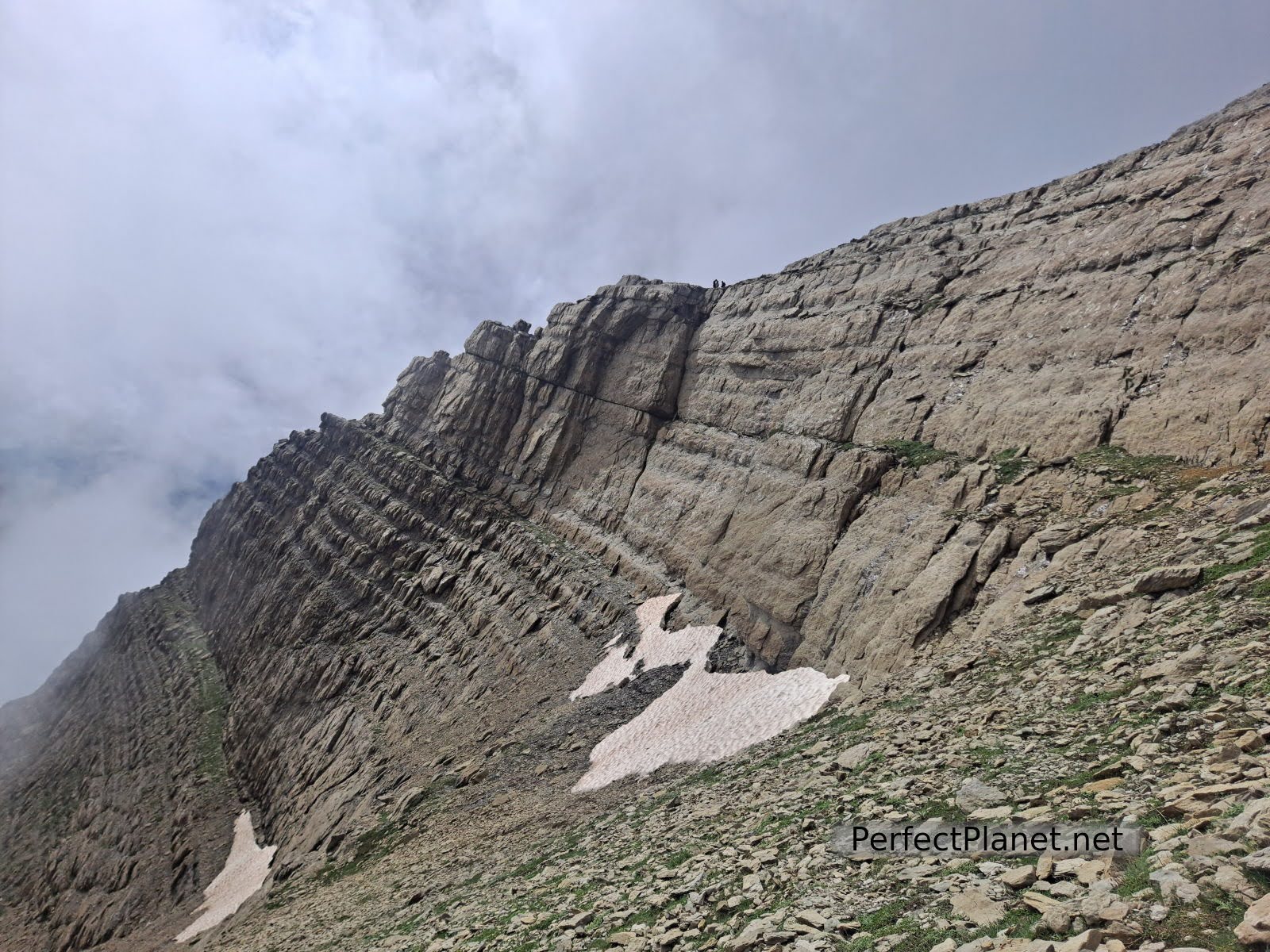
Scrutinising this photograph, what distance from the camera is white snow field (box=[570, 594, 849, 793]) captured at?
28.1m

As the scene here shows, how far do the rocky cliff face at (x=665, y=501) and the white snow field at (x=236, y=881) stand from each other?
1773mm

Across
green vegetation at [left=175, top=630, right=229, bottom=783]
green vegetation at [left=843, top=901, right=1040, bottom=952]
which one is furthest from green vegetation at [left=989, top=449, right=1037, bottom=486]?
green vegetation at [left=175, top=630, right=229, bottom=783]

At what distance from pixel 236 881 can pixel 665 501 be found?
1700 inches

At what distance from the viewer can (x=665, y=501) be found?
5244 centimetres

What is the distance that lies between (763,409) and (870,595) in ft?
71.2

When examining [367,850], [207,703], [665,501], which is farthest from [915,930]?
[207,703]

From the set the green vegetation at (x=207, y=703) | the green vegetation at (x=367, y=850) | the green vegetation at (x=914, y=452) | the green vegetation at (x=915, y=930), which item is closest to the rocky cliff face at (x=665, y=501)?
the green vegetation at (x=914, y=452)

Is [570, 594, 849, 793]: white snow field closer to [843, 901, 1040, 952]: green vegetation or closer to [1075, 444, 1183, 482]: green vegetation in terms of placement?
[1075, 444, 1183, 482]: green vegetation

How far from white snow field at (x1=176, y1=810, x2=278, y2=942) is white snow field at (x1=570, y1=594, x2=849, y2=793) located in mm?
27822

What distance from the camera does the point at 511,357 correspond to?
74062mm

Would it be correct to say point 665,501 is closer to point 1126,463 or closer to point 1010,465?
point 1010,465

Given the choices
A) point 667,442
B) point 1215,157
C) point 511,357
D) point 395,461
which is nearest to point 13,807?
point 395,461

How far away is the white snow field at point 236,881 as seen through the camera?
41.4 meters

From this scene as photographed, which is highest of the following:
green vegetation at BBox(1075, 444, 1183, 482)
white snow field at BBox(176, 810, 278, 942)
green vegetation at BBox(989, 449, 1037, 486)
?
green vegetation at BBox(989, 449, 1037, 486)
